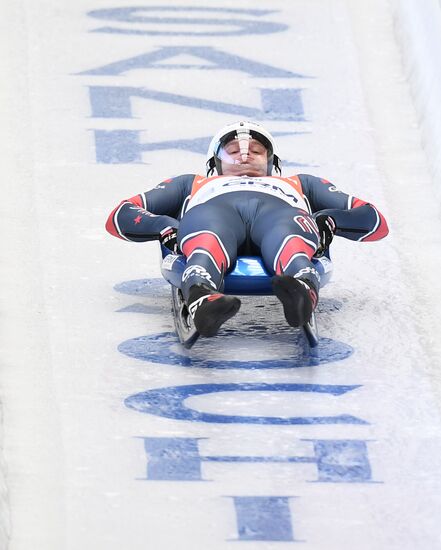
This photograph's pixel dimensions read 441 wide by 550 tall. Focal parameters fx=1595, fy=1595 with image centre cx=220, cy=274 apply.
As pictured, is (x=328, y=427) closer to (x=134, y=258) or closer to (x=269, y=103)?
(x=134, y=258)

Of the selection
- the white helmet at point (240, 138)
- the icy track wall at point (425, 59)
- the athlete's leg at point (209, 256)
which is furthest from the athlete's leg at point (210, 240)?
the icy track wall at point (425, 59)

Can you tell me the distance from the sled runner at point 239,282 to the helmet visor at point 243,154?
52cm

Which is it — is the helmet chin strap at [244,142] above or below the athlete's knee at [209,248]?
above

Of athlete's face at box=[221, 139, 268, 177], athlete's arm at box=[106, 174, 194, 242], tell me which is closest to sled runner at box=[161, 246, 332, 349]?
athlete's arm at box=[106, 174, 194, 242]

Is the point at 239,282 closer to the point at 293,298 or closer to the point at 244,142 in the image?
the point at 293,298

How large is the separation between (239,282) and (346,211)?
21.1 inches

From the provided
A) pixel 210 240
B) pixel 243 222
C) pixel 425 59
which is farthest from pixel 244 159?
pixel 425 59

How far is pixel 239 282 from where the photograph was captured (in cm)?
499

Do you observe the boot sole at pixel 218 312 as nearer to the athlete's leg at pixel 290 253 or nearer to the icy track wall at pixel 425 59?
the athlete's leg at pixel 290 253

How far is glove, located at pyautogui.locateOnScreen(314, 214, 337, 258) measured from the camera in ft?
17.0

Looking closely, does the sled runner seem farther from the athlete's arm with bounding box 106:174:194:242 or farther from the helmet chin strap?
the helmet chin strap

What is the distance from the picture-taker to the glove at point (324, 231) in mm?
5191

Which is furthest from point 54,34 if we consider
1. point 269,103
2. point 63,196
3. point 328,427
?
point 328,427

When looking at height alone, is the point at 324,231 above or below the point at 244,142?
below
